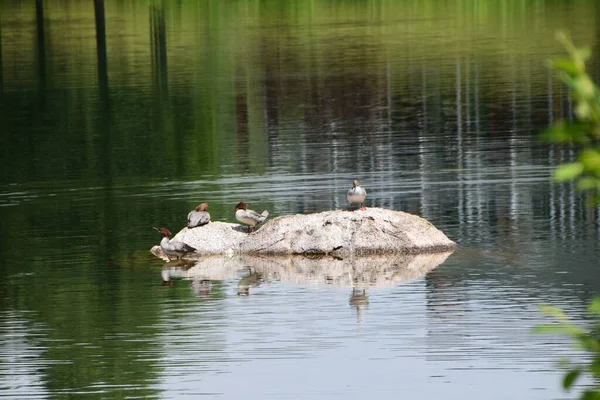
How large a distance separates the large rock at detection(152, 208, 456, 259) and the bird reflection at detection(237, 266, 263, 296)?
932 millimetres

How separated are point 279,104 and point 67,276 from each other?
24.7m

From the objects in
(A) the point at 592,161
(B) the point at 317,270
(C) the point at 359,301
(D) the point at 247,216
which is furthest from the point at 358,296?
(A) the point at 592,161

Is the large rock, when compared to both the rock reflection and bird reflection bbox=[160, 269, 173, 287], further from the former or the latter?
bird reflection bbox=[160, 269, 173, 287]

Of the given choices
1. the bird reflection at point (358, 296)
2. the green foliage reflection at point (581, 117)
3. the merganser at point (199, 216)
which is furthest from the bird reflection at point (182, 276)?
the green foliage reflection at point (581, 117)

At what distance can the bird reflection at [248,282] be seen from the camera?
19391mm

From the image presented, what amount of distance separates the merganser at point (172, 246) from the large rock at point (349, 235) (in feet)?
3.17

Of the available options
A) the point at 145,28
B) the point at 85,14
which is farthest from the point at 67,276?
the point at 85,14

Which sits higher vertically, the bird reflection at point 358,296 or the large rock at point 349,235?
the large rock at point 349,235

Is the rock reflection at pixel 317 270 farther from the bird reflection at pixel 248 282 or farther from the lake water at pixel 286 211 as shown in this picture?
the lake water at pixel 286 211

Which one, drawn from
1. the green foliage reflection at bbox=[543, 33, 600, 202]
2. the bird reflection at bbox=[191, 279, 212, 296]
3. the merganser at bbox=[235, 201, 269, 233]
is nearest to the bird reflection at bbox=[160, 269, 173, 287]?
the bird reflection at bbox=[191, 279, 212, 296]

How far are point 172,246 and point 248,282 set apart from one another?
7.71ft

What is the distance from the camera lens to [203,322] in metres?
17.5

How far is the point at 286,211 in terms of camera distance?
2488cm

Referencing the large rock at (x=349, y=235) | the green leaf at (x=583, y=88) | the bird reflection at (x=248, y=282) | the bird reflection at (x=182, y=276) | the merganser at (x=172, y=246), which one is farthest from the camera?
the merganser at (x=172, y=246)
